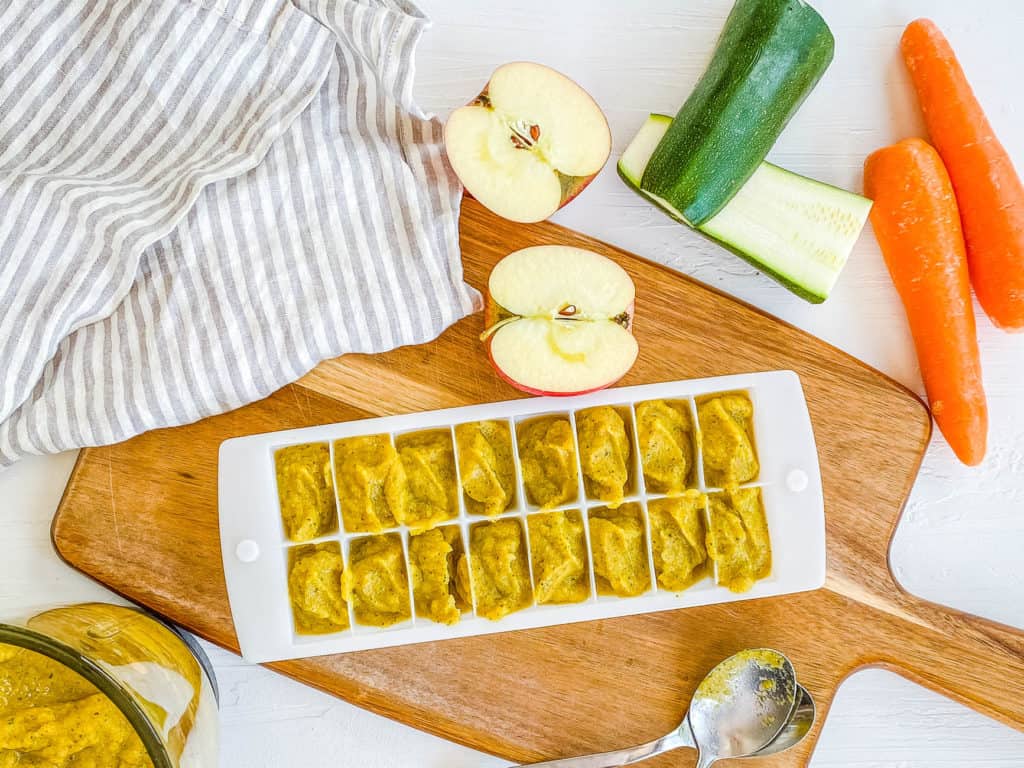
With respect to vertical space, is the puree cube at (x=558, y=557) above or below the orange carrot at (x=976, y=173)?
below

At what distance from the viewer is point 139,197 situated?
4.79ft

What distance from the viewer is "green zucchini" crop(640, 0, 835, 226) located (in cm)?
145

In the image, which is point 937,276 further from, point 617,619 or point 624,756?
point 624,756

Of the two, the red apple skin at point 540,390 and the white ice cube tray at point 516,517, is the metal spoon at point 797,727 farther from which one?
the red apple skin at point 540,390

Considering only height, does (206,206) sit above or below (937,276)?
below

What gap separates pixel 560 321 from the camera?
1444 mm

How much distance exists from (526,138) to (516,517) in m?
0.66

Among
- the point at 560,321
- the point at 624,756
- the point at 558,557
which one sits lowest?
the point at 624,756

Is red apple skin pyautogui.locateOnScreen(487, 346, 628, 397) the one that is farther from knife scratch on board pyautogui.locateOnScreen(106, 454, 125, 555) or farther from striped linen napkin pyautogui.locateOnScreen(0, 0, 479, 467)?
knife scratch on board pyautogui.locateOnScreen(106, 454, 125, 555)

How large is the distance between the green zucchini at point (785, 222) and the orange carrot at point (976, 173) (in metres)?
0.22

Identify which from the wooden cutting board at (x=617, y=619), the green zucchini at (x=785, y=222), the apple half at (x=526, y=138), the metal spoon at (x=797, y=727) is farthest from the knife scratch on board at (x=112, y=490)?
the metal spoon at (x=797, y=727)

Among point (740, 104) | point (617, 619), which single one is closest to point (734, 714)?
point (617, 619)

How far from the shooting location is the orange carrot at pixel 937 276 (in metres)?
1.56

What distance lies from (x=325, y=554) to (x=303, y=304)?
44 cm
